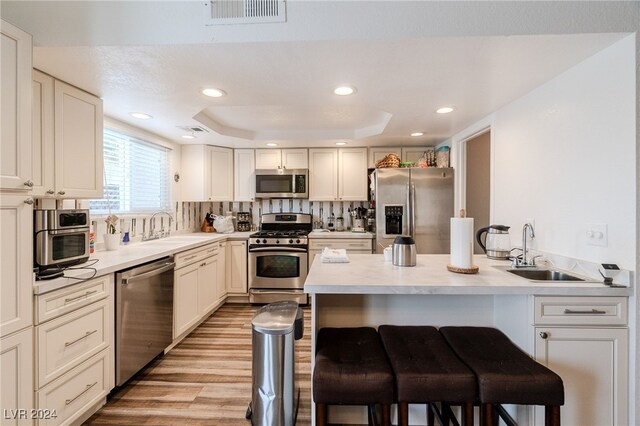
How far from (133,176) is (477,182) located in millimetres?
3929

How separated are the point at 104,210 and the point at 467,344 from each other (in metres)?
3.07

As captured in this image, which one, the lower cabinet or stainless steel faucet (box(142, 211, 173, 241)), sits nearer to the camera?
the lower cabinet

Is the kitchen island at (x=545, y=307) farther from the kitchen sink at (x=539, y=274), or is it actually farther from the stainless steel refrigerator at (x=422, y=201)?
the stainless steel refrigerator at (x=422, y=201)

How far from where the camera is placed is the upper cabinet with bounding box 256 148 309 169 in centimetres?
403

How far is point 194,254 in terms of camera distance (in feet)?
9.50

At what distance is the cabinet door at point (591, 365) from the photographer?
54.5 inches

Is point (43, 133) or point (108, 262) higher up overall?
point (43, 133)

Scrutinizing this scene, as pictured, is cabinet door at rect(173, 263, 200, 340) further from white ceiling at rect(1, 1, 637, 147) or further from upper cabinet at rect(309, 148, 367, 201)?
upper cabinet at rect(309, 148, 367, 201)

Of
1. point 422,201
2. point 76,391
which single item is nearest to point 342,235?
point 422,201

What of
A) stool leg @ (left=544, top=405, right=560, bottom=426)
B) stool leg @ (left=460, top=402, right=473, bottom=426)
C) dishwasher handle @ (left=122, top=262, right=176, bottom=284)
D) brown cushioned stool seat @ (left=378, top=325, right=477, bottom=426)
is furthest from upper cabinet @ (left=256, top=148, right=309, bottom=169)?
stool leg @ (left=544, top=405, right=560, bottom=426)

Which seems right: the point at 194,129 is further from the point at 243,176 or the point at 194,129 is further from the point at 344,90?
the point at 344,90

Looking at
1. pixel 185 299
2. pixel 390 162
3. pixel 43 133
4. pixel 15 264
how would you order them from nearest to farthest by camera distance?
pixel 15 264 → pixel 43 133 → pixel 185 299 → pixel 390 162

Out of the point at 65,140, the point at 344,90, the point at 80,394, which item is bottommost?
the point at 80,394

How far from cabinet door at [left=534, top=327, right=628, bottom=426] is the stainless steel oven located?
2594 millimetres
